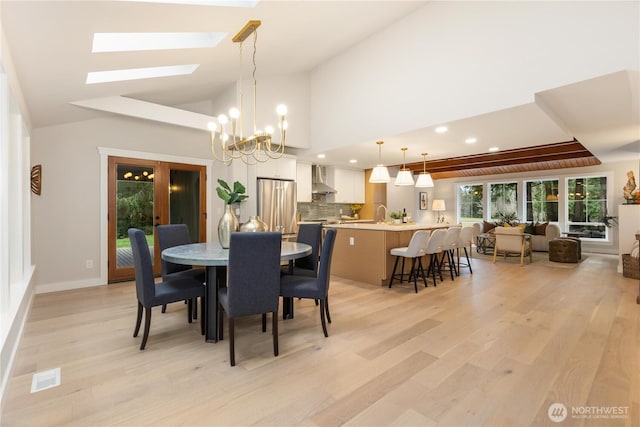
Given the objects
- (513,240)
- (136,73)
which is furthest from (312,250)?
(513,240)

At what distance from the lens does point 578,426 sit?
153cm

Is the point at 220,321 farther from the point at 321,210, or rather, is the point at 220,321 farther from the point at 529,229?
the point at 529,229

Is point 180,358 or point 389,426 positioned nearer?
point 389,426

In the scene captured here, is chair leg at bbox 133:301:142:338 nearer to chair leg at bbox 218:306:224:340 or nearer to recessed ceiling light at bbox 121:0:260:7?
chair leg at bbox 218:306:224:340

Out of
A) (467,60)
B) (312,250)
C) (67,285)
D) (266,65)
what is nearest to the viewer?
(312,250)

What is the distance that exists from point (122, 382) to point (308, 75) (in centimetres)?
545

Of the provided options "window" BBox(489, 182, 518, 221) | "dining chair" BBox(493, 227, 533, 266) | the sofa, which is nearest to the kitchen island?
"dining chair" BBox(493, 227, 533, 266)

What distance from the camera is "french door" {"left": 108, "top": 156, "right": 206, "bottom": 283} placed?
4566 millimetres

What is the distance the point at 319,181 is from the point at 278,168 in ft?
5.81

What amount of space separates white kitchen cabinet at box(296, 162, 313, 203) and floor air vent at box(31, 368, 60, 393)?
16.1 feet

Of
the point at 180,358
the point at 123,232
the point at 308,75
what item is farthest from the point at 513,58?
the point at 123,232

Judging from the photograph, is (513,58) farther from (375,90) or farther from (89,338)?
(89,338)

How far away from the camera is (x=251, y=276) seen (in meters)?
2.19

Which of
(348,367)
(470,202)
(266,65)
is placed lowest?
(348,367)
